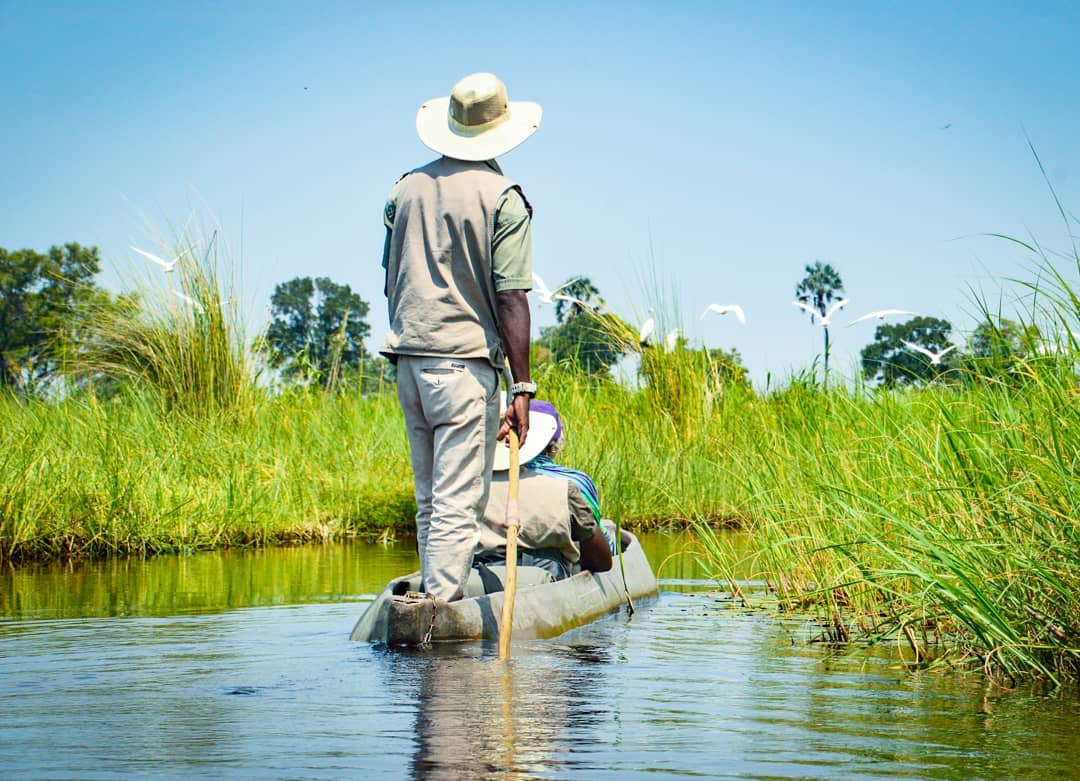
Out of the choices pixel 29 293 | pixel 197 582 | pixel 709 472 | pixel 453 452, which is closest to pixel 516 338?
pixel 453 452

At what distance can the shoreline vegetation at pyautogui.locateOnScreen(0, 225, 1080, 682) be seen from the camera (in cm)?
→ 493

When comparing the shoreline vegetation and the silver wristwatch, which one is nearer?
the shoreline vegetation

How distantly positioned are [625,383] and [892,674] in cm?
1027

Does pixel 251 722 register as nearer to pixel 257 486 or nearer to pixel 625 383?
pixel 257 486

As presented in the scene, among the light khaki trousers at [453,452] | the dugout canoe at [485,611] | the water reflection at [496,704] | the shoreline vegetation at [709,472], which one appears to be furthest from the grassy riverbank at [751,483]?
the light khaki trousers at [453,452]

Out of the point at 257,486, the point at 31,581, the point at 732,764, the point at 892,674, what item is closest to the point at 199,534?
the point at 257,486

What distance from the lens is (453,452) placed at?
568 centimetres

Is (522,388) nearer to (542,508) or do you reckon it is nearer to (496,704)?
(542,508)

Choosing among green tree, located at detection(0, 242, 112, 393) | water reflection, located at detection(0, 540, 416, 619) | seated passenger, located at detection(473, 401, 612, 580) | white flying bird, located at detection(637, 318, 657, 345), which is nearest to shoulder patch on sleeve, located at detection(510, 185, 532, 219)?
seated passenger, located at detection(473, 401, 612, 580)

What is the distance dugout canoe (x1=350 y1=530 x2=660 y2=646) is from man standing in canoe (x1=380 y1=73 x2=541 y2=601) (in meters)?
0.13

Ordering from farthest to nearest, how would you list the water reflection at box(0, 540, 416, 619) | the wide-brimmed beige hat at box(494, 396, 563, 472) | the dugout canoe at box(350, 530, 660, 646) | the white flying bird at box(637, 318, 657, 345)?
1. the white flying bird at box(637, 318, 657, 345)
2. the water reflection at box(0, 540, 416, 619)
3. the wide-brimmed beige hat at box(494, 396, 563, 472)
4. the dugout canoe at box(350, 530, 660, 646)

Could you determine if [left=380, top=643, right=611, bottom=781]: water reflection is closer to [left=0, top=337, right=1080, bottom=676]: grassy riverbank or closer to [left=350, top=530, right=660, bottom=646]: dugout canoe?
[left=350, top=530, right=660, bottom=646]: dugout canoe

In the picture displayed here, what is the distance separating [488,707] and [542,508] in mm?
2194

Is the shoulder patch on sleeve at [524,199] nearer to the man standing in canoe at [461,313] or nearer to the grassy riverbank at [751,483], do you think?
the man standing in canoe at [461,313]
